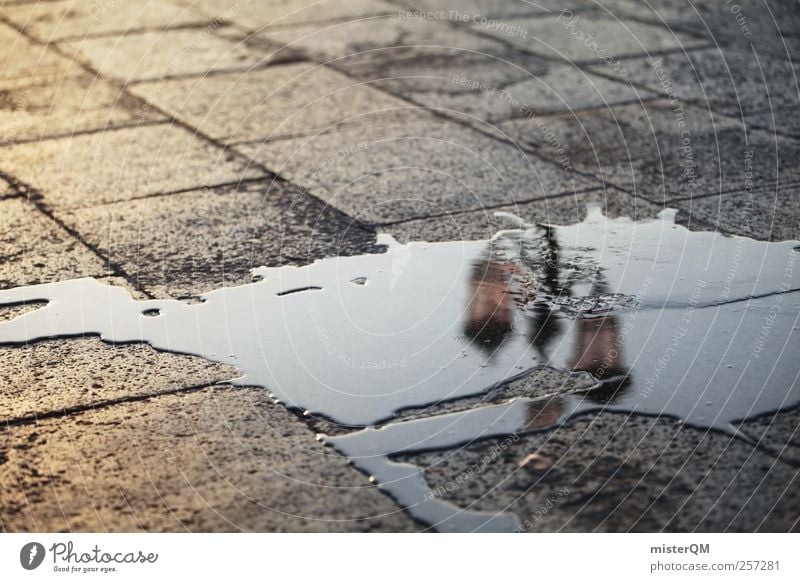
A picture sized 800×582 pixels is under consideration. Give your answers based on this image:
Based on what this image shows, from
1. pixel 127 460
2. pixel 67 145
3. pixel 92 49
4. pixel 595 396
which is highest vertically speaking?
pixel 92 49

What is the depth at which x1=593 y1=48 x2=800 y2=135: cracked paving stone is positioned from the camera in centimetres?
526

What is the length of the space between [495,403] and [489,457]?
26 centimetres

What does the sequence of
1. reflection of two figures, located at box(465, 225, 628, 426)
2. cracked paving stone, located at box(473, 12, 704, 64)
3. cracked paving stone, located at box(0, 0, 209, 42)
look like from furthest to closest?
cracked paving stone, located at box(0, 0, 209, 42)
cracked paving stone, located at box(473, 12, 704, 64)
reflection of two figures, located at box(465, 225, 628, 426)

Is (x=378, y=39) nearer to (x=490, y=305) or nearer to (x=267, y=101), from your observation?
(x=267, y=101)

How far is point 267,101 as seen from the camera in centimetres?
545

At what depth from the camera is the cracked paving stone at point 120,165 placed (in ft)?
14.4

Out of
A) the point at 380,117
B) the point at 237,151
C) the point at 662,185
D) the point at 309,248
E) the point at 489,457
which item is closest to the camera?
the point at 489,457

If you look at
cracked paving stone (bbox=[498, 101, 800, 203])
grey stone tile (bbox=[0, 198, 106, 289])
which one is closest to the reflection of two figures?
cracked paving stone (bbox=[498, 101, 800, 203])

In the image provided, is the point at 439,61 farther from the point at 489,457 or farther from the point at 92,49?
the point at 489,457

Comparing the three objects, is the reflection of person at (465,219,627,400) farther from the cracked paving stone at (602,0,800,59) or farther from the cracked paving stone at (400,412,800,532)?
the cracked paving stone at (602,0,800,59)

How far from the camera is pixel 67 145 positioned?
4.90 meters

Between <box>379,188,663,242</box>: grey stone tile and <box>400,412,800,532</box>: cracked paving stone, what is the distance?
135 centimetres

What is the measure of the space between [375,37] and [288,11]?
0.99 metres
